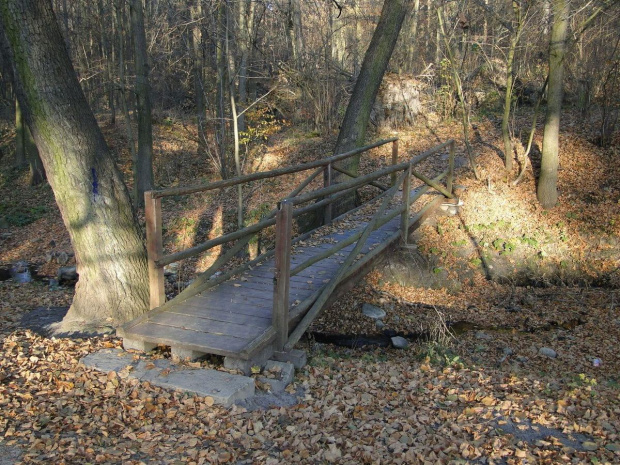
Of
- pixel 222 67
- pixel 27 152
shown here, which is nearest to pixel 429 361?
pixel 222 67

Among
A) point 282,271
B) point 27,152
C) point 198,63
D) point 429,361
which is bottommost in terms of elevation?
point 429,361

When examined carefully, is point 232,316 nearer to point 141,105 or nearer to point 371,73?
point 371,73

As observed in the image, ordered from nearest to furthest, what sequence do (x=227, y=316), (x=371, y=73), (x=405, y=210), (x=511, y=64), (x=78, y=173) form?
(x=227, y=316) < (x=78, y=173) < (x=405, y=210) < (x=371, y=73) < (x=511, y=64)

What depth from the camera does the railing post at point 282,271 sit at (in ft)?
15.3

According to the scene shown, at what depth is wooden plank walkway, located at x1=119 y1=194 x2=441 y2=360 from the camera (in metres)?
4.59

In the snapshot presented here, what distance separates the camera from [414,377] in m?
5.23

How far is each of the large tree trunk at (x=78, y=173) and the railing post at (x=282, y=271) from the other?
1824 millimetres

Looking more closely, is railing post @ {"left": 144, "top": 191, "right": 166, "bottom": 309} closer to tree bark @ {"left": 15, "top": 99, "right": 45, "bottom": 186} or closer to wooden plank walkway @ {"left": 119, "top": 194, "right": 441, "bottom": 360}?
wooden plank walkway @ {"left": 119, "top": 194, "right": 441, "bottom": 360}

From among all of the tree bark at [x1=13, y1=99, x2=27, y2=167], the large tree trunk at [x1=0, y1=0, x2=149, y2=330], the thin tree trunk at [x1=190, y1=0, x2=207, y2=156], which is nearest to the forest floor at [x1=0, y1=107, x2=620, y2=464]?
the large tree trunk at [x1=0, y1=0, x2=149, y2=330]

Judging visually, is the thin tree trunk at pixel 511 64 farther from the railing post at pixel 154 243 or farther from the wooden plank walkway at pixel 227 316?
the railing post at pixel 154 243

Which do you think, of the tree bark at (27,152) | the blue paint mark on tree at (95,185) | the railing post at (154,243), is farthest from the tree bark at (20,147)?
the railing post at (154,243)

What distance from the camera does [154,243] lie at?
195 inches

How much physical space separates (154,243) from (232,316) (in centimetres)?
106

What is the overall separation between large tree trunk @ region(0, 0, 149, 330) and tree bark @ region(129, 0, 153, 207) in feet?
27.4
